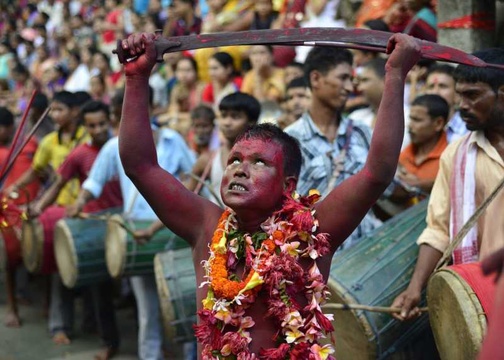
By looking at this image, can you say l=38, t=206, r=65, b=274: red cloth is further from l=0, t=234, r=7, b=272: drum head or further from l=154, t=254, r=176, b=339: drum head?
l=154, t=254, r=176, b=339: drum head

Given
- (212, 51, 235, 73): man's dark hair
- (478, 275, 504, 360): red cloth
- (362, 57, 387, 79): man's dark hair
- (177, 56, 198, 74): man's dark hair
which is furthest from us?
(177, 56, 198, 74): man's dark hair

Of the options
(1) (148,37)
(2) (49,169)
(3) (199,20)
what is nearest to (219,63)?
(2) (49,169)

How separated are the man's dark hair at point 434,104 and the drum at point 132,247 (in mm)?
1903

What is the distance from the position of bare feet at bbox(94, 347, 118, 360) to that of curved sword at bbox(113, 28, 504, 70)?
4.35 m

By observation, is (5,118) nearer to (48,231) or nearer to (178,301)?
(48,231)

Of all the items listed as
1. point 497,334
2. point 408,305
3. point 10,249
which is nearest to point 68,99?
point 10,249

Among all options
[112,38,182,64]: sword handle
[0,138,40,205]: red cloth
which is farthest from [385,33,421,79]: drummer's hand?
[0,138,40,205]: red cloth

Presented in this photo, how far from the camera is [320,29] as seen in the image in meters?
2.92

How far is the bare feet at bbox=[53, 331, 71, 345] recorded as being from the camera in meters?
7.41

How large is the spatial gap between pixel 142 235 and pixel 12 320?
2.43m

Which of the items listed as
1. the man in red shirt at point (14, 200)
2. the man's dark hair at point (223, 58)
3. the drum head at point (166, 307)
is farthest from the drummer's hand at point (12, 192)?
the drum head at point (166, 307)

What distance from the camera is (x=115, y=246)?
634cm

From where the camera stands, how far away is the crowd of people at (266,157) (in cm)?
300

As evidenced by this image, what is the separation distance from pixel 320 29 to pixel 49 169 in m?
5.49
